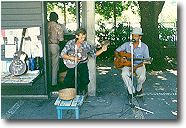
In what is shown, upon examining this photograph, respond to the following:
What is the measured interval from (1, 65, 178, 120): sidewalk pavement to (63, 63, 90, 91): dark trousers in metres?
0.34

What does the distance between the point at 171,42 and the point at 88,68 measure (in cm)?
680

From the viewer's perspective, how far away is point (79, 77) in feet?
19.4

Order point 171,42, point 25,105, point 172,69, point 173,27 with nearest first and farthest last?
point 25,105, point 172,69, point 171,42, point 173,27

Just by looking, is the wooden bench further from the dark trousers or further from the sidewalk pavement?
the dark trousers

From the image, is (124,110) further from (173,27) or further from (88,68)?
(173,27)

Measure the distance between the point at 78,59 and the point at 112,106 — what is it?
104cm

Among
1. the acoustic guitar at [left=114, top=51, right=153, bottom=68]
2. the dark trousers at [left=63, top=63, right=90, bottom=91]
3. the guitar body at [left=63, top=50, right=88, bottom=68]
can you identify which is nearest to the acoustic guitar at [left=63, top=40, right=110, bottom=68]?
the guitar body at [left=63, top=50, right=88, bottom=68]

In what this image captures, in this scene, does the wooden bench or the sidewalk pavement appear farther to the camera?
the sidewalk pavement

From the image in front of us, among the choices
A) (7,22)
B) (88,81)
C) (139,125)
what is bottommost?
(139,125)

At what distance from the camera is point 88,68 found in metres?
6.23

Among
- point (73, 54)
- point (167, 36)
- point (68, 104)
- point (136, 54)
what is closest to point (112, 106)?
point (136, 54)

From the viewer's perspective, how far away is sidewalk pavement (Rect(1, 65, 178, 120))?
528 centimetres

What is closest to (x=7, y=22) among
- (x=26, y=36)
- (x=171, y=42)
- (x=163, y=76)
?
(x=26, y=36)

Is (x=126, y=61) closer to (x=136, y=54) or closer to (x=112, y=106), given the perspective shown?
(x=136, y=54)
